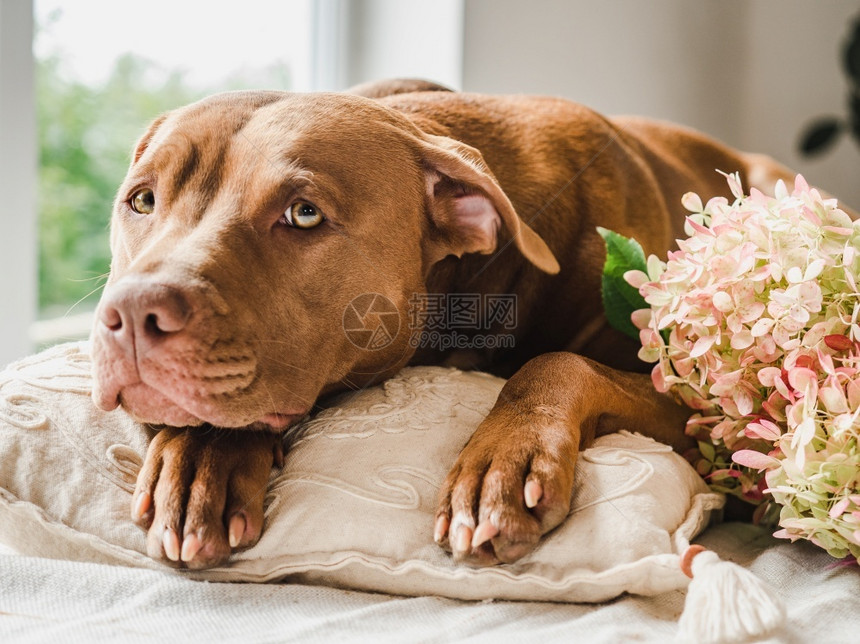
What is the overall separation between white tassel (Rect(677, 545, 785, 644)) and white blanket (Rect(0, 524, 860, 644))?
0.24 feet

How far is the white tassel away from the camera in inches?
42.6

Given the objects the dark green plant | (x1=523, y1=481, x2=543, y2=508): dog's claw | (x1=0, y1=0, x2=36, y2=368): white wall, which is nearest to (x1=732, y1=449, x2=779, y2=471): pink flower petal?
(x1=523, y1=481, x2=543, y2=508): dog's claw

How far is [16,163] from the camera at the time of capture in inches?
101

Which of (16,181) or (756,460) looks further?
(16,181)

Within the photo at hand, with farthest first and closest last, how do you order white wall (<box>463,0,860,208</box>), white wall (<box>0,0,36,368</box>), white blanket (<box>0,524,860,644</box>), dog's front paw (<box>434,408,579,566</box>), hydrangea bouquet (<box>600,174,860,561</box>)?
1. white wall (<box>463,0,860,208</box>)
2. white wall (<box>0,0,36,368</box>)
3. hydrangea bouquet (<box>600,174,860,561</box>)
4. dog's front paw (<box>434,408,579,566</box>)
5. white blanket (<box>0,524,860,644</box>)

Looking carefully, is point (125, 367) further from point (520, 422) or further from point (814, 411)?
point (814, 411)

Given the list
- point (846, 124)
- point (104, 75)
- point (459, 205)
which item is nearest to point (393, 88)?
point (459, 205)

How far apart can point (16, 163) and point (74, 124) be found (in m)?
0.46

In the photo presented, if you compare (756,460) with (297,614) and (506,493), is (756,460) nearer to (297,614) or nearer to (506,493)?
(506,493)

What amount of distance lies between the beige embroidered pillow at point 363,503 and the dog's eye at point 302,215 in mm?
341

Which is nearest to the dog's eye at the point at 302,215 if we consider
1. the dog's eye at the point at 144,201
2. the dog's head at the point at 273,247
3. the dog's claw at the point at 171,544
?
the dog's head at the point at 273,247

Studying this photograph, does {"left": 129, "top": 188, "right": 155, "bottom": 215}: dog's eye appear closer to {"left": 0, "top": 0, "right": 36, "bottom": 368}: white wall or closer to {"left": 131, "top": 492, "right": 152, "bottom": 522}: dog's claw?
{"left": 131, "top": 492, "right": 152, "bottom": 522}: dog's claw

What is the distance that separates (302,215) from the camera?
160 centimetres

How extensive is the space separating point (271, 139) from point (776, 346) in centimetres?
95
